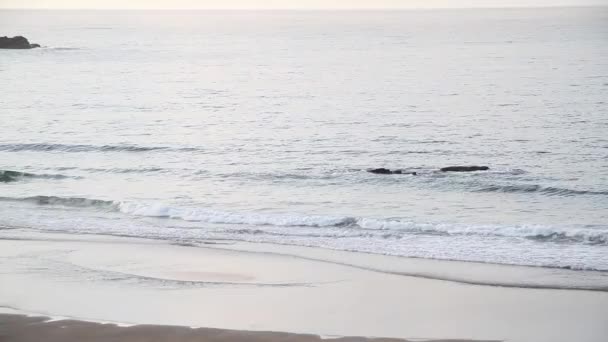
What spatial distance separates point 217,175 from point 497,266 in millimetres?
→ 12752

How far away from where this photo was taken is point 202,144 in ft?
106

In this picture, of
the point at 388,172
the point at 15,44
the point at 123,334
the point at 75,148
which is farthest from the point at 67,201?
the point at 15,44

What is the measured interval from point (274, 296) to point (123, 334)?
277cm

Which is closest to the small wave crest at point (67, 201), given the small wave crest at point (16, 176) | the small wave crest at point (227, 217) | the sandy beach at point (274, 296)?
the small wave crest at point (227, 217)

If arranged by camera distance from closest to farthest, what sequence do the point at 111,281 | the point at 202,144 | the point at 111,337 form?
1. the point at 111,337
2. the point at 111,281
3. the point at 202,144

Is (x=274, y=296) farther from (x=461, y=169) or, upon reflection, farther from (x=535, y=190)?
(x=461, y=169)

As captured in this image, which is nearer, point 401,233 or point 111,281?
point 111,281

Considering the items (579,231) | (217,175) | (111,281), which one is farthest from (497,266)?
(217,175)

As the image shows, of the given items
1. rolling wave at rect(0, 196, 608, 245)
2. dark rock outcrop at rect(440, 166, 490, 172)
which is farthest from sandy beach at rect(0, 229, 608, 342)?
dark rock outcrop at rect(440, 166, 490, 172)

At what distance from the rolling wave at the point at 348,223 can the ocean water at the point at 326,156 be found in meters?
0.05

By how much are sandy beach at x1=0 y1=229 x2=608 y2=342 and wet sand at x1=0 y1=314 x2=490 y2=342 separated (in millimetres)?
40

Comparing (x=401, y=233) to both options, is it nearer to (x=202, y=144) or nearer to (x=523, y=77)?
(x=202, y=144)

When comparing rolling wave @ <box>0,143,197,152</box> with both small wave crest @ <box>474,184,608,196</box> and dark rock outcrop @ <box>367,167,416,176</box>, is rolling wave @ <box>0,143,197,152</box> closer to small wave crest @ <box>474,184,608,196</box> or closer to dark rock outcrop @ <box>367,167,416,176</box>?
dark rock outcrop @ <box>367,167,416,176</box>

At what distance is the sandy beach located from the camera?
11438 millimetres
